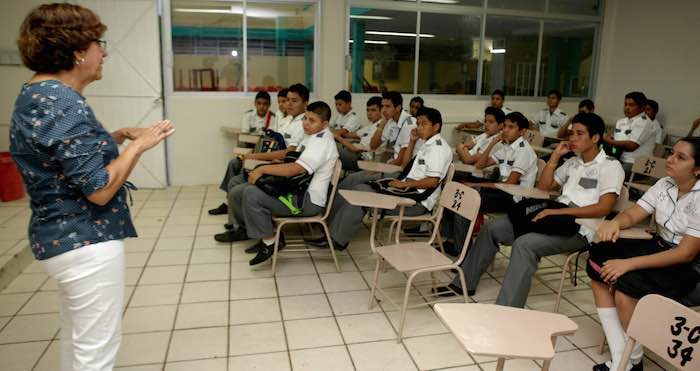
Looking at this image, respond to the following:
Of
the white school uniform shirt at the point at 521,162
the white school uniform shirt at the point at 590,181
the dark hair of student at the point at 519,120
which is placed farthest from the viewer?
the dark hair of student at the point at 519,120

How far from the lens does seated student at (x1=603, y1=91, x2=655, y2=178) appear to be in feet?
17.4

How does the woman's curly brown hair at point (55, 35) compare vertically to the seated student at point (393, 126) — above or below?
above

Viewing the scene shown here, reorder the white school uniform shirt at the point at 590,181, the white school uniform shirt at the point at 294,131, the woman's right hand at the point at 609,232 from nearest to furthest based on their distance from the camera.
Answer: the woman's right hand at the point at 609,232 < the white school uniform shirt at the point at 590,181 < the white school uniform shirt at the point at 294,131

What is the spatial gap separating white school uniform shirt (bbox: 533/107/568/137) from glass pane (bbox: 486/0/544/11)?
4.85ft

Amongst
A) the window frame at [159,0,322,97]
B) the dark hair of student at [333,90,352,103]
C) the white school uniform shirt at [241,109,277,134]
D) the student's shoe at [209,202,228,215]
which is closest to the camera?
the student's shoe at [209,202,228,215]

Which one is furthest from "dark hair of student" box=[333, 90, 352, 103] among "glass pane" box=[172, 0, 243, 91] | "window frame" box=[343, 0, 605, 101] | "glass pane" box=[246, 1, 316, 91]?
"glass pane" box=[172, 0, 243, 91]

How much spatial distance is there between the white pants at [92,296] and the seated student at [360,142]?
3.42 m

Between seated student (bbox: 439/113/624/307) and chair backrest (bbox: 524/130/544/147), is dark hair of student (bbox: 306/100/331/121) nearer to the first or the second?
seated student (bbox: 439/113/624/307)

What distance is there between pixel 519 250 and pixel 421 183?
3.02 feet

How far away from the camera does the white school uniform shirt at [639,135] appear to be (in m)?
5.33

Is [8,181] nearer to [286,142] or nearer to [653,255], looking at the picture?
[286,142]

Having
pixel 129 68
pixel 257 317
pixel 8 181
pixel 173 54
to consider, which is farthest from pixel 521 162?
pixel 8 181

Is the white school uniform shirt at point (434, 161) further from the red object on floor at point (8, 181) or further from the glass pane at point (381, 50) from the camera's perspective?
the red object on floor at point (8, 181)

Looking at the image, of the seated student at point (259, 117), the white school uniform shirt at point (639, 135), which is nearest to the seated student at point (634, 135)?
the white school uniform shirt at point (639, 135)
